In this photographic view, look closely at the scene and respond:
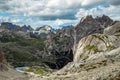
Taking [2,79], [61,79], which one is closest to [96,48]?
[2,79]

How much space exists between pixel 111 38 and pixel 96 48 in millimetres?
6547

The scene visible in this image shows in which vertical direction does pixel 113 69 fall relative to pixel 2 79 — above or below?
above

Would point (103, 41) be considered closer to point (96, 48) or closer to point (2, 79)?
point (96, 48)

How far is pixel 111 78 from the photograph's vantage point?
30.6 meters

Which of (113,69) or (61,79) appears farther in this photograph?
(61,79)

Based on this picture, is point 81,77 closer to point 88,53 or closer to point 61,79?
point 61,79

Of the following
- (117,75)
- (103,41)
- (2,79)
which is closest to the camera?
(117,75)

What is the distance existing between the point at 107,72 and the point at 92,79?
6.29ft

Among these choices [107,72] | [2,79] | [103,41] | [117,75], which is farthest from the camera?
[103,41]

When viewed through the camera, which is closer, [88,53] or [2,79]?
[2,79]

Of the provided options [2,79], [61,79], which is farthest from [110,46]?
[61,79]

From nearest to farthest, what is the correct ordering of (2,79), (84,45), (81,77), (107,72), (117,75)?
(117,75), (107,72), (81,77), (2,79), (84,45)

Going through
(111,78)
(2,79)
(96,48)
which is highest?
(111,78)

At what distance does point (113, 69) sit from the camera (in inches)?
1299
